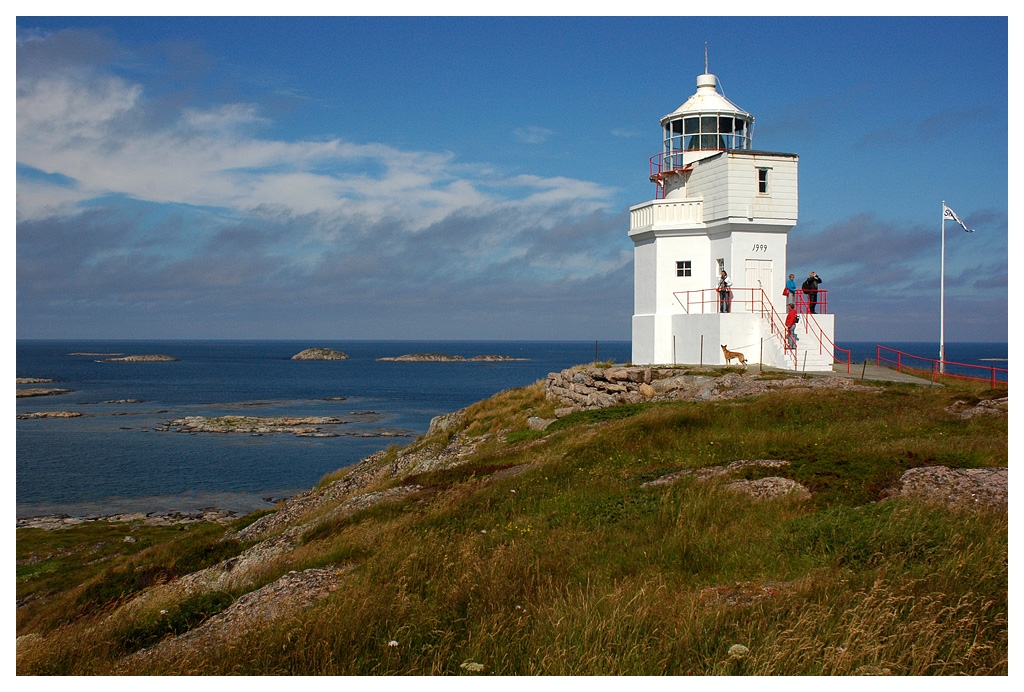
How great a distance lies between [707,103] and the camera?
1073 inches

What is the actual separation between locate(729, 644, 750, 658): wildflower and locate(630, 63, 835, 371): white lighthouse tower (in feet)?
61.4

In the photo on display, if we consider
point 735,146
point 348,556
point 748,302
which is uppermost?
point 735,146

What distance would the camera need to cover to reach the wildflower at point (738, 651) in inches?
236

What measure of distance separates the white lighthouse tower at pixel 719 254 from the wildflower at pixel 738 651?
18720 millimetres

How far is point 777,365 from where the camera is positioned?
2402 centimetres

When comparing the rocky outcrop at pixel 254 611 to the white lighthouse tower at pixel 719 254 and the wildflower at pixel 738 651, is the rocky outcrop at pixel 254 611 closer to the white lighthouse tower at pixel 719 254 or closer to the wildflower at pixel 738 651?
the wildflower at pixel 738 651

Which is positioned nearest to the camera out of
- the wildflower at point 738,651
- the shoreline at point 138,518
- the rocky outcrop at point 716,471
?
the wildflower at point 738,651

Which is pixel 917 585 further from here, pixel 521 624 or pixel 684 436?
pixel 684 436

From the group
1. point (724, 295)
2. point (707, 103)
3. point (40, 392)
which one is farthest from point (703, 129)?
point (40, 392)

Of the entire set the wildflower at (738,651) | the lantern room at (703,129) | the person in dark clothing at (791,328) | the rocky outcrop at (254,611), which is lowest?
the rocky outcrop at (254,611)

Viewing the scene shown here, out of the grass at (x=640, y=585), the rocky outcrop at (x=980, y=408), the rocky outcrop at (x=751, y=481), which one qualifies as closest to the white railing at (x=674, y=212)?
the rocky outcrop at (x=980, y=408)

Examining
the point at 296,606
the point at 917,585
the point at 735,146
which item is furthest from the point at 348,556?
the point at 735,146

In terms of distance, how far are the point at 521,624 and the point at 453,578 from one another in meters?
1.41

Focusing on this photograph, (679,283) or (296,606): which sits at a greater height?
(679,283)
